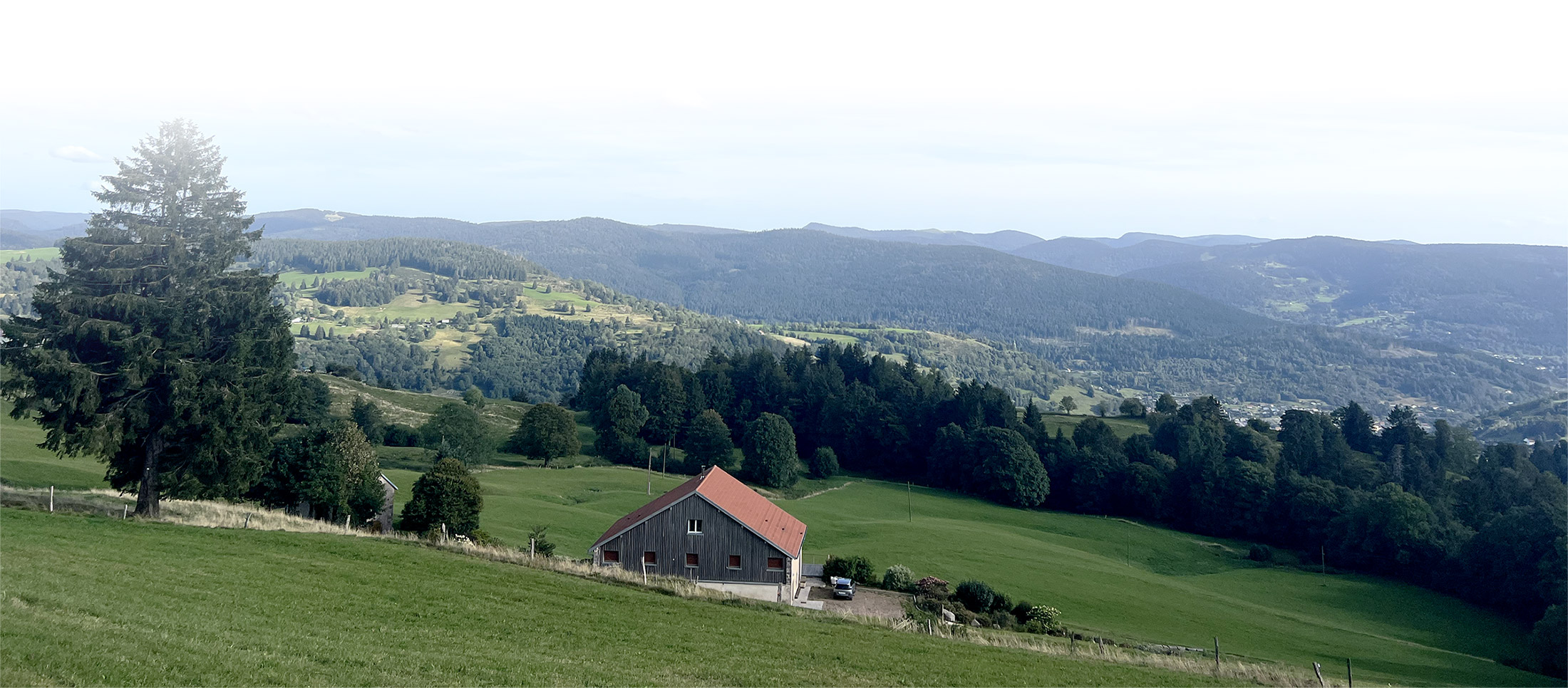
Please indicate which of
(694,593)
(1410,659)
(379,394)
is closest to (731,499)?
(694,593)

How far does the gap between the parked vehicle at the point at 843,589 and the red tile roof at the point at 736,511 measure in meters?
2.51

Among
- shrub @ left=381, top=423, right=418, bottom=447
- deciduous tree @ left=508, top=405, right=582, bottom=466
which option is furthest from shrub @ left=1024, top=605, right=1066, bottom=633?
shrub @ left=381, top=423, right=418, bottom=447

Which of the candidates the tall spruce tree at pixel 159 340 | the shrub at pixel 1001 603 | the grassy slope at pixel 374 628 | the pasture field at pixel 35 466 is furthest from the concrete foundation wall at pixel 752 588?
the pasture field at pixel 35 466

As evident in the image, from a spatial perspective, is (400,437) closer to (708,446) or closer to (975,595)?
(708,446)

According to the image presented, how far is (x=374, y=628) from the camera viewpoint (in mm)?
21375

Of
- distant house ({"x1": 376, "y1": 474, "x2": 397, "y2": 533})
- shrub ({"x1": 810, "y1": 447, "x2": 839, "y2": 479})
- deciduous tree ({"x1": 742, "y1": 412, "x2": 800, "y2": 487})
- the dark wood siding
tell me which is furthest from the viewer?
shrub ({"x1": 810, "y1": 447, "x2": 839, "y2": 479})

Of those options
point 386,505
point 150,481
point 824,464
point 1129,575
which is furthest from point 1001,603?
point 824,464

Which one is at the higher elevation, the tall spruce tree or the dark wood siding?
the tall spruce tree

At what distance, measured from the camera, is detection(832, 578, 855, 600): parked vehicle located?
45500 mm

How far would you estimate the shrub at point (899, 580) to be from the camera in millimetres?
48656

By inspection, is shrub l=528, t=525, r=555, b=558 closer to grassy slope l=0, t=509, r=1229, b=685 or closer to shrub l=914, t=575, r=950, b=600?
grassy slope l=0, t=509, r=1229, b=685

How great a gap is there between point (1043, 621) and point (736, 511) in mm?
15762

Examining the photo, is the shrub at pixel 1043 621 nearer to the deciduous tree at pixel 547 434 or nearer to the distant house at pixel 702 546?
the distant house at pixel 702 546

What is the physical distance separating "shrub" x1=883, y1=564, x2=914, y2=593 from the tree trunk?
33.2 metres
